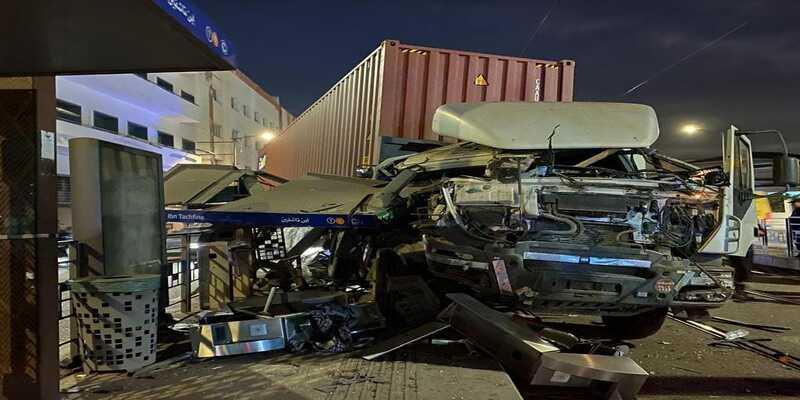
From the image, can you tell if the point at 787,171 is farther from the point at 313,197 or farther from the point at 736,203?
the point at 313,197

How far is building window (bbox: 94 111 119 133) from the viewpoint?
67.2ft

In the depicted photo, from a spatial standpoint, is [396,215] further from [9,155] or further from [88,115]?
[88,115]

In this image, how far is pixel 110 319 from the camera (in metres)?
3.59

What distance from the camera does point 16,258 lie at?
9.99 feet

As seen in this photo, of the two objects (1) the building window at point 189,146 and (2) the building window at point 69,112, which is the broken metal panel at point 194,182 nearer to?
(2) the building window at point 69,112

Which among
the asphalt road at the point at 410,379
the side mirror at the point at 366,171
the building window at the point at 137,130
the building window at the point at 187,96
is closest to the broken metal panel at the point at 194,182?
the side mirror at the point at 366,171

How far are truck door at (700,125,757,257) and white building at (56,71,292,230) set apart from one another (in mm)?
13857

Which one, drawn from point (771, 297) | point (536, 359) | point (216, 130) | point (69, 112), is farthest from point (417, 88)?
point (216, 130)

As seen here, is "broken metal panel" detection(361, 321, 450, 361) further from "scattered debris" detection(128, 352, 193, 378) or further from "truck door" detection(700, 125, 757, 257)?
"truck door" detection(700, 125, 757, 257)

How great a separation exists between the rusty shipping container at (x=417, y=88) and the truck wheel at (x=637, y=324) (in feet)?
10.7

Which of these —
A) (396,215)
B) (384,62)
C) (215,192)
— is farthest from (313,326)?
(384,62)

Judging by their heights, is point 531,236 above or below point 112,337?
above

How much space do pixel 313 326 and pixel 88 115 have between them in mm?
19526

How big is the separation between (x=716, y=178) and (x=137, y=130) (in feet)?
80.2
